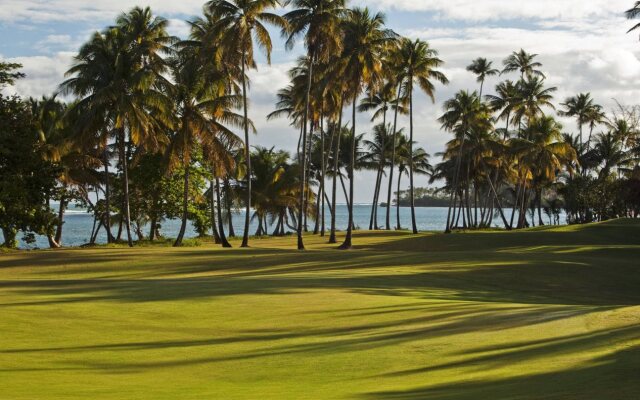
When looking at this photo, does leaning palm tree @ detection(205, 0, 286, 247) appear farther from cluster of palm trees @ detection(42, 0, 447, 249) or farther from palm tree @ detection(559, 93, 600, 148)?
palm tree @ detection(559, 93, 600, 148)

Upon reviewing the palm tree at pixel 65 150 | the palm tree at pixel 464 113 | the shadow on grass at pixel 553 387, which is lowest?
the shadow on grass at pixel 553 387

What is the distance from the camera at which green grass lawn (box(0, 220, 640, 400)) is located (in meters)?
10.1

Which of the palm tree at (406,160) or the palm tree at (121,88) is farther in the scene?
the palm tree at (406,160)

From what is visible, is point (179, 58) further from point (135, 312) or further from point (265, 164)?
point (135, 312)

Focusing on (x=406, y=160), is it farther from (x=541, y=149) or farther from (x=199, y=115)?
(x=199, y=115)

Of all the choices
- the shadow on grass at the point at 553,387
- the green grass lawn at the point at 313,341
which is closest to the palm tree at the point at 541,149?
the green grass lawn at the point at 313,341

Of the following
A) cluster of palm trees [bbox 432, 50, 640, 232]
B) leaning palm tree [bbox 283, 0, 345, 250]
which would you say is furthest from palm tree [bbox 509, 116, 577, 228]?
leaning palm tree [bbox 283, 0, 345, 250]

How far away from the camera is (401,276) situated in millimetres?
27938

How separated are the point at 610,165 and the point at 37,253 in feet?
246

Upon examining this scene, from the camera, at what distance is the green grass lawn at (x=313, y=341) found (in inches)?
396

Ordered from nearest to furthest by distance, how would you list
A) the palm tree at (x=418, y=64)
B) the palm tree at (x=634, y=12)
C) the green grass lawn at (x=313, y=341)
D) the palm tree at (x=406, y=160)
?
the green grass lawn at (x=313, y=341), the palm tree at (x=634, y=12), the palm tree at (x=418, y=64), the palm tree at (x=406, y=160)

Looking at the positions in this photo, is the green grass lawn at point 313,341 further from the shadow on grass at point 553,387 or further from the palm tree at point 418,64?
the palm tree at point 418,64

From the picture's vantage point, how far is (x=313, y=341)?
44.6 feet

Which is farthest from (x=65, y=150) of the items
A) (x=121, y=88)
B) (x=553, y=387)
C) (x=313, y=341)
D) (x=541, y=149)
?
(x=541, y=149)
